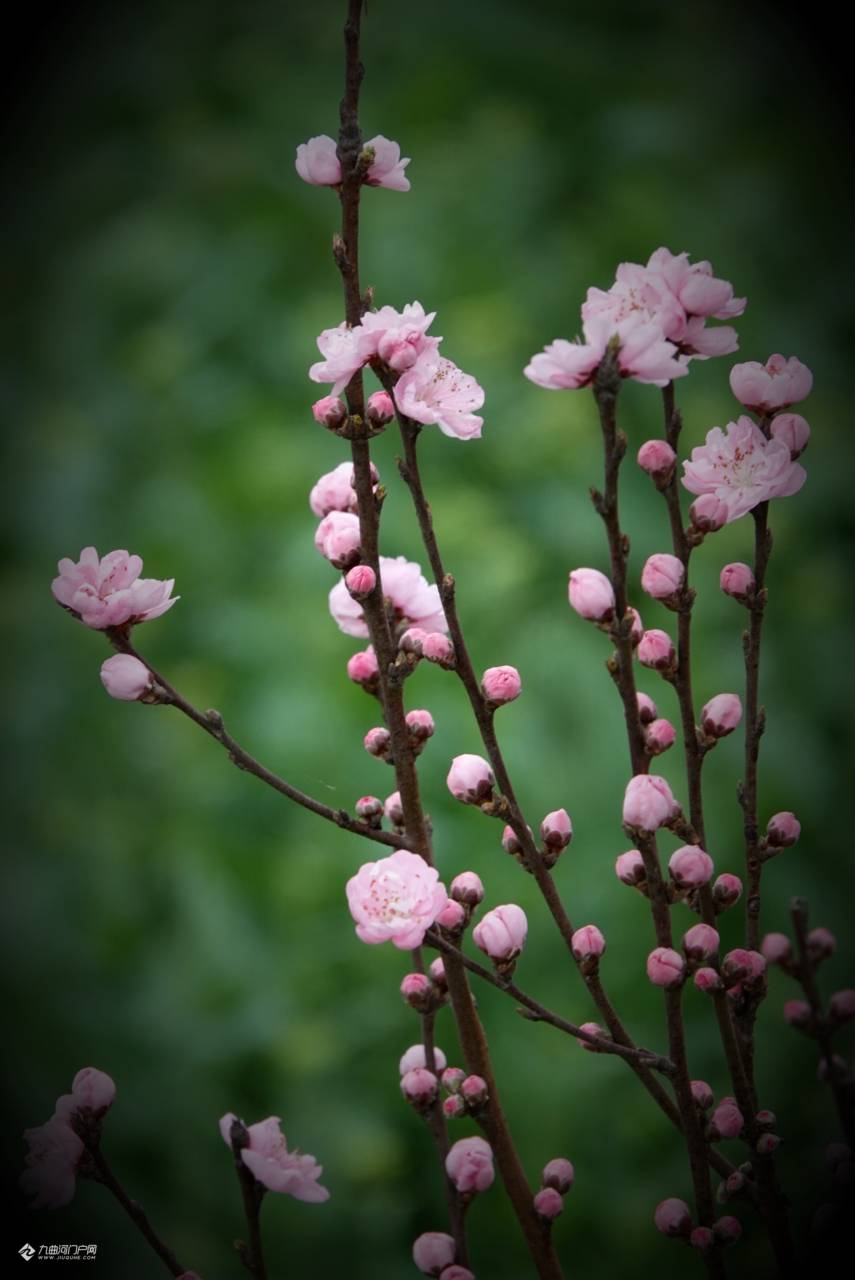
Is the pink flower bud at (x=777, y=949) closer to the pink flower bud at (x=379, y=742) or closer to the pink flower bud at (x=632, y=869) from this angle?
the pink flower bud at (x=632, y=869)

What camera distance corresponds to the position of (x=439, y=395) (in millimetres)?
454

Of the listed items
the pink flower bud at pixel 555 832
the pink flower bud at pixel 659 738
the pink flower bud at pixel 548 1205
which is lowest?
the pink flower bud at pixel 548 1205

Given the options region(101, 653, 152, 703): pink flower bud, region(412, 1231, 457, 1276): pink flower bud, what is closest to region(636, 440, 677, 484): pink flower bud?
region(101, 653, 152, 703): pink flower bud

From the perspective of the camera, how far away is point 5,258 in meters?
1.19

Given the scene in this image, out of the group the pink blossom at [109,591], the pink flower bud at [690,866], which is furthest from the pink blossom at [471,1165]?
the pink blossom at [109,591]

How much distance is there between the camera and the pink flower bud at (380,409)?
0.46 metres

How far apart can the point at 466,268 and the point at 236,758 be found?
84cm

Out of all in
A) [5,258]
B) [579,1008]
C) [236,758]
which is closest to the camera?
[236,758]

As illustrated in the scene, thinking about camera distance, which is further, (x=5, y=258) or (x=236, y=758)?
(x=5, y=258)

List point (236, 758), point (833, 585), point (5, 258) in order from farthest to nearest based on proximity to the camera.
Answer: point (5, 258) → point (833, 585) → point (236, 758)

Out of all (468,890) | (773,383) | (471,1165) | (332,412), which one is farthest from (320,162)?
(471,1165)

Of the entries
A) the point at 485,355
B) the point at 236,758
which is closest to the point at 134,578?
the point at 236,758

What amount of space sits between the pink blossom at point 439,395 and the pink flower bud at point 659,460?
0.07 m

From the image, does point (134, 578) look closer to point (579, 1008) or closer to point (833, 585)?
point (579, 1008)
